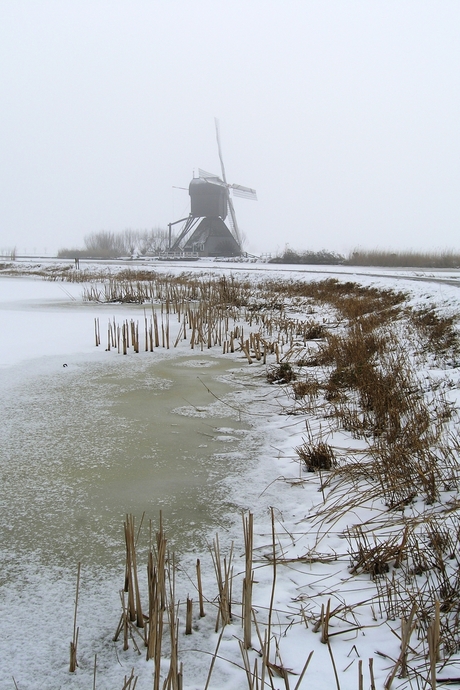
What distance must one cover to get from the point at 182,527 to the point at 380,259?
26.7 metres

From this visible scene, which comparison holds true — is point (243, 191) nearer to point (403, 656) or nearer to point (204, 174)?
point (204, 174)

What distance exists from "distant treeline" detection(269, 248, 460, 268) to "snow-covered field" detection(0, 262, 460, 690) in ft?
67.6

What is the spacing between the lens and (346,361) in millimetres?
7773

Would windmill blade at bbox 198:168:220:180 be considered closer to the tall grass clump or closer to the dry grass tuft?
the tall grass clump

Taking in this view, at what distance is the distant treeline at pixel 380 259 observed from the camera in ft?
84.3

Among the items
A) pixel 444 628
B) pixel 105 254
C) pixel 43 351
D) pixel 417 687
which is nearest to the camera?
pixel 417 687

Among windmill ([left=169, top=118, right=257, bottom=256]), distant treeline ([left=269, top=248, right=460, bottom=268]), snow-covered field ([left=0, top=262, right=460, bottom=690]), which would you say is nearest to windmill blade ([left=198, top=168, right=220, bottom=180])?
windmill ([left=169, top=118, right=257, bottom=256])

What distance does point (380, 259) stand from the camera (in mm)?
28172

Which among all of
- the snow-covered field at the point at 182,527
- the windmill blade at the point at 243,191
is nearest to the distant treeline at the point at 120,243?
the windmill blade at the point at 243,191

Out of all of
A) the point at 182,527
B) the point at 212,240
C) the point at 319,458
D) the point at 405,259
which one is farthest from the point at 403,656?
the point at 212,240

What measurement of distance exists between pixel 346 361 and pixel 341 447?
3.18 m

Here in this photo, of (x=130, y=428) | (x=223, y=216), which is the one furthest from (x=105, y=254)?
(x=130, y=428)

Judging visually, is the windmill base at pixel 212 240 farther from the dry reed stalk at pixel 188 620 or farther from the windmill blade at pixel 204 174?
the dry reed stalk at pixel 188 620

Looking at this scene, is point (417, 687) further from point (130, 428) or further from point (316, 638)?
point (130, 428)
